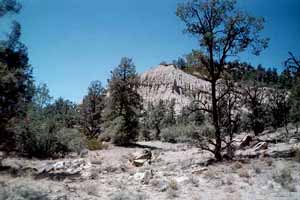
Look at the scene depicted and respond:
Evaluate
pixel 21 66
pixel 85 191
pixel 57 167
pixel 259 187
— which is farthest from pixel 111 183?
pixel 21 66

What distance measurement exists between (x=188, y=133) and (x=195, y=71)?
3914 mm

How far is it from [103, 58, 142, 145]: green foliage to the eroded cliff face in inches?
3221

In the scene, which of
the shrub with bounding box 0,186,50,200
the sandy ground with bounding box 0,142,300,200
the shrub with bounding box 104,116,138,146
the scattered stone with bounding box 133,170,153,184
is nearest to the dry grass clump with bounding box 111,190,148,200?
the sandy ground with bounding box 0,142,300,200

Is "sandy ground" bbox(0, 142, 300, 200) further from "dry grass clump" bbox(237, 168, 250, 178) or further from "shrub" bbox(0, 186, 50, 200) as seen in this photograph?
"shrub" bbox(0, 186, 50, 200)

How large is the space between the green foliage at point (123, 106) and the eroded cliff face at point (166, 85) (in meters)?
81.8

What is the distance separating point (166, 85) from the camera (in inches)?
5295

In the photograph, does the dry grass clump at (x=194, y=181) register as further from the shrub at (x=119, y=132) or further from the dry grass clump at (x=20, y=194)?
the shrub at (x=119, y=132)

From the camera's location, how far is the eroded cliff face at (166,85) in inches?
4944

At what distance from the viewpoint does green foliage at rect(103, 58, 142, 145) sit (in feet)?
113

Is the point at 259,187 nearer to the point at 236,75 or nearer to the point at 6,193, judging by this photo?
the point at 6,193

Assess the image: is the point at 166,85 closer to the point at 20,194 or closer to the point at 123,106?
the point at 123,106

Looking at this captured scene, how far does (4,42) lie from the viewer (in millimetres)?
14461

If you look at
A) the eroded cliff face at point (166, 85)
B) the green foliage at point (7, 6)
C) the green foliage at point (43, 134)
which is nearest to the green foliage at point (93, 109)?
the green foliage at point (43, 134)

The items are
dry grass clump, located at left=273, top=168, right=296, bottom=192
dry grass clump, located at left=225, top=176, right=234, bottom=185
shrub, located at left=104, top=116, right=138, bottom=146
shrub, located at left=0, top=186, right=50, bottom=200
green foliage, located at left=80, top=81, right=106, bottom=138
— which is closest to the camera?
shrub, located at left=0, top=186, right=50, bottom=200
